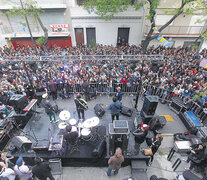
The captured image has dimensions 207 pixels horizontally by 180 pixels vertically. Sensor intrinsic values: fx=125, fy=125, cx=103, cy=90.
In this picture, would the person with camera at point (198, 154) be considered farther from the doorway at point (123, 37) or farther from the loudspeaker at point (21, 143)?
the doorway at point (123, 37)

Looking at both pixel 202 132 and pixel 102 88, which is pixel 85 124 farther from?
pixel 202 132

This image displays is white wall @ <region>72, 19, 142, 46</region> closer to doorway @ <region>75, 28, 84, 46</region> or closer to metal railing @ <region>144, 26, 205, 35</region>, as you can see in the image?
doorway @ <region>75, 28, 84, 46</region>

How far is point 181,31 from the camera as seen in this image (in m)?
19.9

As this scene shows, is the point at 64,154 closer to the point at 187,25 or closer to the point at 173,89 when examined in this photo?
the point at 173,89

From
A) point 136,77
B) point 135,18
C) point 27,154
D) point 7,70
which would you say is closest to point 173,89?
point 136,77

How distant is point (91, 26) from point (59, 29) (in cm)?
503

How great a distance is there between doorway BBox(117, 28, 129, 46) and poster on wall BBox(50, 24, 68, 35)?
845cm

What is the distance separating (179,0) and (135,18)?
6752 millimetres

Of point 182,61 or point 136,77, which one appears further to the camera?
point 182,61

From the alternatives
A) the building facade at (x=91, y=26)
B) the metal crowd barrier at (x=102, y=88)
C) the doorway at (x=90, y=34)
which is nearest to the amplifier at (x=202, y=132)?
the metal crowd barrier at (x=102, y=88)

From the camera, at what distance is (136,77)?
1099 cm

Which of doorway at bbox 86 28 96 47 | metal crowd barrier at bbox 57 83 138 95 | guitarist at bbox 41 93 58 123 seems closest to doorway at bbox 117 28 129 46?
doorway at bbox 86 28 96 47

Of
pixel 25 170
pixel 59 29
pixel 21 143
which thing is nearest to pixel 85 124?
pixel 25 170

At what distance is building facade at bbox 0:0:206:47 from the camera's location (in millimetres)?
18484
